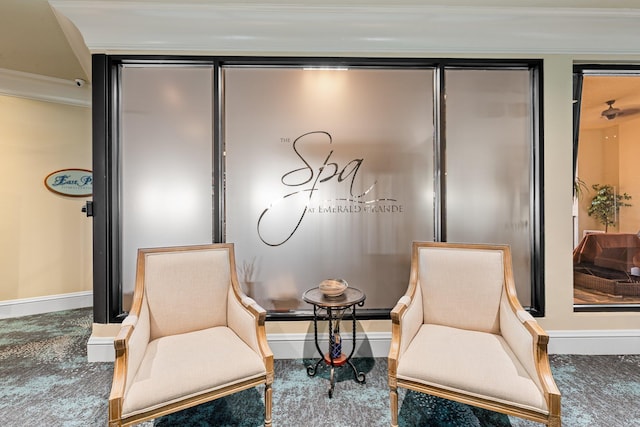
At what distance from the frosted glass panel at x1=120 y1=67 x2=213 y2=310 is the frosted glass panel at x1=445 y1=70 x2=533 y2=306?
6.37 ft

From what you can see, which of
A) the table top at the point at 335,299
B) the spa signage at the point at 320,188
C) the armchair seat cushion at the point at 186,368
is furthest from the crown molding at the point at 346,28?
the armchair seat cushion at the point at 186,368

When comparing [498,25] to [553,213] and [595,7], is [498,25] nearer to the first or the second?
[595,7]

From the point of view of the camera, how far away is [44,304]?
3383mm

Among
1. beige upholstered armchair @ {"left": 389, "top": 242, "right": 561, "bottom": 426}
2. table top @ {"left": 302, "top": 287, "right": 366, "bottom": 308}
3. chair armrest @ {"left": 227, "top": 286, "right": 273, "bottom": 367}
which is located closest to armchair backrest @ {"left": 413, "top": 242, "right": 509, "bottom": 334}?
beige upholstered armchair @ {"left": 389, "top": 242, "right": 561, "bottom": 426}

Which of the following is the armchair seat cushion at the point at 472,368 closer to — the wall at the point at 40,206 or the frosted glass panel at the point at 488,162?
the frosted glass panel at the point at 488,162

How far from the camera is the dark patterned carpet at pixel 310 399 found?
1623mm

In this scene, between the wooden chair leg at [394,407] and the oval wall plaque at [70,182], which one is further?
the oval wall plaque at [70,182]

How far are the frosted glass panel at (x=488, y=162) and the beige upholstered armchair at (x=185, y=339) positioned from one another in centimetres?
170

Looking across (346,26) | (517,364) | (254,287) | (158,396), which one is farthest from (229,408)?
(346,26)

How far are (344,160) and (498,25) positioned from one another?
1.50 m

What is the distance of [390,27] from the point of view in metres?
2.22

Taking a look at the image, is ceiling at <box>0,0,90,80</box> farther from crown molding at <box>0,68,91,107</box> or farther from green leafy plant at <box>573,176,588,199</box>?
green leafy plant at <box>573,176,588,199</box>

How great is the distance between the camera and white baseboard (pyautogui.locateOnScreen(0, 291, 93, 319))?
325cm

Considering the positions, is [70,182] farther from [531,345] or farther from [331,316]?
[531,345]
